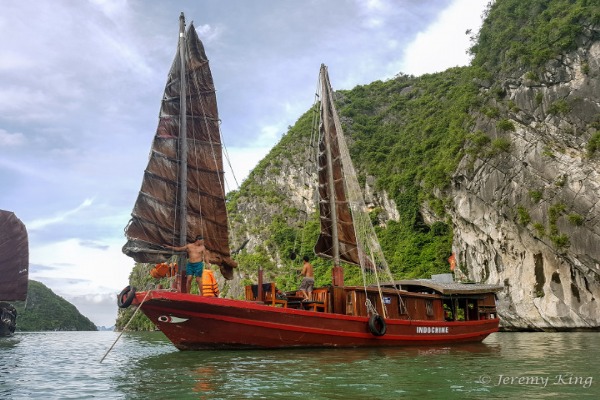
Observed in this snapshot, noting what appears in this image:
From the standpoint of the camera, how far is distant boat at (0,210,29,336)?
36.1 m

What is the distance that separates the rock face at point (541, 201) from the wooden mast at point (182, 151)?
77.4ft

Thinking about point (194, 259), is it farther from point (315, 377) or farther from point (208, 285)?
point (315, 377)

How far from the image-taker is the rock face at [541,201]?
28.3m

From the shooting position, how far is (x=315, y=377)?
9164 mm

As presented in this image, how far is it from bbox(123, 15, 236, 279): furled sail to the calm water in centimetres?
433

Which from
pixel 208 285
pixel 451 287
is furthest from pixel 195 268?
pixel 451 287

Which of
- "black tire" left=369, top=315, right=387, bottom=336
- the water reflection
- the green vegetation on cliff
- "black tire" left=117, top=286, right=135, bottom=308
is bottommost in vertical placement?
the water reflection

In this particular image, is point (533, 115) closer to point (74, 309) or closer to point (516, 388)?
point (516, 388)

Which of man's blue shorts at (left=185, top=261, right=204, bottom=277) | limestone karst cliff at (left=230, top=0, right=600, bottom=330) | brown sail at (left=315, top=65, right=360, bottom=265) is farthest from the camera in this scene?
limestone karst cliff at (left=230, top=0, right=600, bottom=330)

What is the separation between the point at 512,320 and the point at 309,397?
2802 centimetres

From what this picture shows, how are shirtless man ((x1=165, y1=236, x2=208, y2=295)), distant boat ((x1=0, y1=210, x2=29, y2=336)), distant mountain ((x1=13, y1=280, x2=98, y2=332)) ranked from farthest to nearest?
distant mountain ((x1=13, y1=280, x2=98, y2=332)) → distant boat ((x1=0, y1=210, x2=29, y2=336)) → shirtless man ((x1=165, y1=236, x2=208, y2=295))

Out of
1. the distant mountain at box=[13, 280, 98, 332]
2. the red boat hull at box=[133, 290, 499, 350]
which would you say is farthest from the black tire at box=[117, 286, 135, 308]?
the distant mountain at box=[13, 280, 98, 332]

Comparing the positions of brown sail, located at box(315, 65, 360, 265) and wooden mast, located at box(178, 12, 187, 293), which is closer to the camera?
wooden mast, located at box(178, 12, 187, 293)

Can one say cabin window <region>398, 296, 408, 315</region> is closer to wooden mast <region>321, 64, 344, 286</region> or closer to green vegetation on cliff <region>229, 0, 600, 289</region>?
wooden mast <region>321, 64, 344, 286</region>
